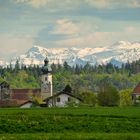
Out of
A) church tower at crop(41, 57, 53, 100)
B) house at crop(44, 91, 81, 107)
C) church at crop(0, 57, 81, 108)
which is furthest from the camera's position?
church tower at crop(41, 57, 53, 100)

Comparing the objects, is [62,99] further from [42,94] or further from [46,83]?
[46,83]

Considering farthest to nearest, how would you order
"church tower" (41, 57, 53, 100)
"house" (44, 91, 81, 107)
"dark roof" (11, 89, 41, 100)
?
"church tower" (41, 57, 53, 100), "dark roof" (11, 89, 41, 100), "house" (44, 91, 81, 107)

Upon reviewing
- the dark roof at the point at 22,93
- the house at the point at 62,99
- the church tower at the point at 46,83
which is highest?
the church tower at the point at 46,83

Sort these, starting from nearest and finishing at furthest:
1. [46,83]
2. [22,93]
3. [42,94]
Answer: [22,93]
[42,94]
[46,83]

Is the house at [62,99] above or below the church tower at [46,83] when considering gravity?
below

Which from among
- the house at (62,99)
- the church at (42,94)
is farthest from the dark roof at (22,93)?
the house at (62,99)

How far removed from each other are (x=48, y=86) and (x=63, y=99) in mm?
44575

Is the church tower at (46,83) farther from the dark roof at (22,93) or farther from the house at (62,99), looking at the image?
the house at (62,99)

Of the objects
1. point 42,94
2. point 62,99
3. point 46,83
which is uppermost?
point 46,83

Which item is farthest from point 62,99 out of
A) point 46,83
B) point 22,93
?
point 46,83

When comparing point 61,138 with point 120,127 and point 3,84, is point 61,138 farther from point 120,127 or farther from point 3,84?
point 3,84

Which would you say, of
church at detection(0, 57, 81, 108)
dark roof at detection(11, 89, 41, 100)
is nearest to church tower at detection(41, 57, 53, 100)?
church at detection(0, 57, 81, 108)

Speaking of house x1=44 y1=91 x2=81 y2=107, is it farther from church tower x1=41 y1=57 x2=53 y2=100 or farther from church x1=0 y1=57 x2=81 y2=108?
church tower x1=41 y1=57 x2=53 y2=100

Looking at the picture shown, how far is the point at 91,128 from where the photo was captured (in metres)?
45.3
